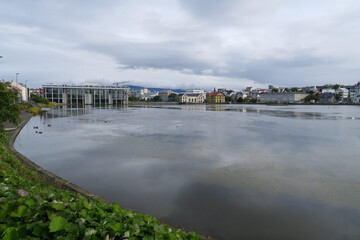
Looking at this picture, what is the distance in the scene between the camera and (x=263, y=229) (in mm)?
5207

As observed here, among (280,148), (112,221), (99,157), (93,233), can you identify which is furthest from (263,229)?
(280,148)

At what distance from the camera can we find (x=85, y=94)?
102938 mm

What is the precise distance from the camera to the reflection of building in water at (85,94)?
321 ft

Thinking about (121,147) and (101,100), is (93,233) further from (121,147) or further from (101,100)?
(101,100)

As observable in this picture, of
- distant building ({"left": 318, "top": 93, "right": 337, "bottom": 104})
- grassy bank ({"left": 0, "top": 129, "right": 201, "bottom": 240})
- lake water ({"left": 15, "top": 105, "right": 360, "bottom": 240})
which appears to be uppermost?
distant building ({"left": 318, "top": 93, "right": 337, "bottom": 104})

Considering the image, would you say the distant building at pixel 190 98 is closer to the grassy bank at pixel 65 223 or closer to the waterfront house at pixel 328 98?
the waterfront house at pixel 328 98

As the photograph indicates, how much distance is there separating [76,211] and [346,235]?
518 cm

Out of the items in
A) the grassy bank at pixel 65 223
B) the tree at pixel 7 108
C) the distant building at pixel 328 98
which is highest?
the distant building at pixel 328 98

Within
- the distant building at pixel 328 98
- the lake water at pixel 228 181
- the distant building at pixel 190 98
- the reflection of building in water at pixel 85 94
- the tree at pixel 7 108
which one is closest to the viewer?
the lake water at pixel 228 181

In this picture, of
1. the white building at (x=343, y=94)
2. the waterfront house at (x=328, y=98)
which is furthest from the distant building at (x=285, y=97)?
the white building at (x=343, y=94)

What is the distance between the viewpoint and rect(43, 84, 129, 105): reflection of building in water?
9781 cm

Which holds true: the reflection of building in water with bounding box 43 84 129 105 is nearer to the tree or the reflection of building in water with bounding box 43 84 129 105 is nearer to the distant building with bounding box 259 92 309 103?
the tree

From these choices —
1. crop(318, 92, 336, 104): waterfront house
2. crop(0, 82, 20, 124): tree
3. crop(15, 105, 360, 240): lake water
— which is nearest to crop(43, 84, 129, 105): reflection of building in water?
crop(0, 82, 20, 124): tree

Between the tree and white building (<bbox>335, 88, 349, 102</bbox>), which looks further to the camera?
white building (<bbox>335, 88, 349, 102</bbox>)
